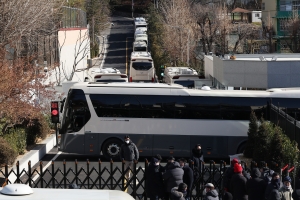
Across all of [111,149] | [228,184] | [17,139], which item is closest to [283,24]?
[111,149]

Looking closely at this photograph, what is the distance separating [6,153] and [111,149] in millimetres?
5089

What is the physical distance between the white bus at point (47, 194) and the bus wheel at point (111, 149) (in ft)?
49.1

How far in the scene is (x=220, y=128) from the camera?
24.7 m

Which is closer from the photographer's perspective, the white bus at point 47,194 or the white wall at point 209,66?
the white bus at point 47,194

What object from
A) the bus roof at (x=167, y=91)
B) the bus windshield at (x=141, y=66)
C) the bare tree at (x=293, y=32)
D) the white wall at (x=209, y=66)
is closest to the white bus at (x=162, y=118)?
the bus roof at (x=167, y=91)

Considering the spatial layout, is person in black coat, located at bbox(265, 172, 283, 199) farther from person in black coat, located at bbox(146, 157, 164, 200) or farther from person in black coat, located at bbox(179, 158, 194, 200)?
person in black coat, located at bbox(146, 157, 164, 200)

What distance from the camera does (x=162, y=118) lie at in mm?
24688

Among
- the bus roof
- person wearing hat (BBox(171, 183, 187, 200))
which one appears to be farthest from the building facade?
person wearing hat (BBox(171, 183, 187, 200))

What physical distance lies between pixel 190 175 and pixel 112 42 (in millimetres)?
77310

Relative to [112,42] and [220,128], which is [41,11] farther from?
[112,42]

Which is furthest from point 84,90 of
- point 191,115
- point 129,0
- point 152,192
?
point 129,0

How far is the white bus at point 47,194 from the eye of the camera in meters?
8.95

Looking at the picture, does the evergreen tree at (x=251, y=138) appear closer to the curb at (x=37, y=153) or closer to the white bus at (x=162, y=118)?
the white bus at (x=162, y=118)

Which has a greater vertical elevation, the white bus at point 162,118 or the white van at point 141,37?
the white van at point 141,37
